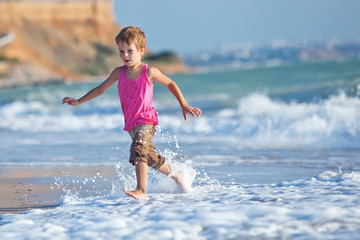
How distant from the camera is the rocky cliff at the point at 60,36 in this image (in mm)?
88250

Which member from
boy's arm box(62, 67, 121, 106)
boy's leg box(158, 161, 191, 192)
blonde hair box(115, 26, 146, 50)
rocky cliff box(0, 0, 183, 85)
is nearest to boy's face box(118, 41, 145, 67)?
blonde hair box(115, 26, 146, 50)

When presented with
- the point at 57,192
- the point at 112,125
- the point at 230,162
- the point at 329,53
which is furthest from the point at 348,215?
the point at 329,53

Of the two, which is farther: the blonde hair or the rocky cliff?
the rocky cliff

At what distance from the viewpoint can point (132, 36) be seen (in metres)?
4.34

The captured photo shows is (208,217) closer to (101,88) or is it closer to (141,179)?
(141,179)

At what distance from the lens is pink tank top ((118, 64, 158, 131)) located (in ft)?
14.5

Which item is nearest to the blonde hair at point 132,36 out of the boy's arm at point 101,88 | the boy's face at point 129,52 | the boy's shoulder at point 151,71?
the boy's face at point 129,52

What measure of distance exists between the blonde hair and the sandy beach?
1.36m

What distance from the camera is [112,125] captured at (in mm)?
11977

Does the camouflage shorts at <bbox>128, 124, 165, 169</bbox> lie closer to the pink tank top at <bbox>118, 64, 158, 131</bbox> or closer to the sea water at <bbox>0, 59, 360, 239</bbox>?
the pink tank top at <bbox>118, 64, 158, 131</bbox>

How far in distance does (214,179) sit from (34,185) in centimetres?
168

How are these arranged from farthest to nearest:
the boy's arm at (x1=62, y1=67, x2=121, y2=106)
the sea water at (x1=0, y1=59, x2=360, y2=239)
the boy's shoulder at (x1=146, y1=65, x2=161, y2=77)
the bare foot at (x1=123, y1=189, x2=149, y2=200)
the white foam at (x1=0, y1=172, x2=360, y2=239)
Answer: the boy's arm at (x1=62, y1=67, x2=121, y2=106)
the boy's shoulder at (x1=146, y1=65, x2=161, y2=77)
the bare foot at (x1=123, y1=189, x2=149, y2=200)
the sea water at (x1=0, y1=59, x2=360, y2=239)
the white foam at (x1=0, y1=172, x2=360, y2=239)

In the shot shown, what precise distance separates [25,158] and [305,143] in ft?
12.7

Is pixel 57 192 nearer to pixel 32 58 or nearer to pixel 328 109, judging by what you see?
pixel 328 109
